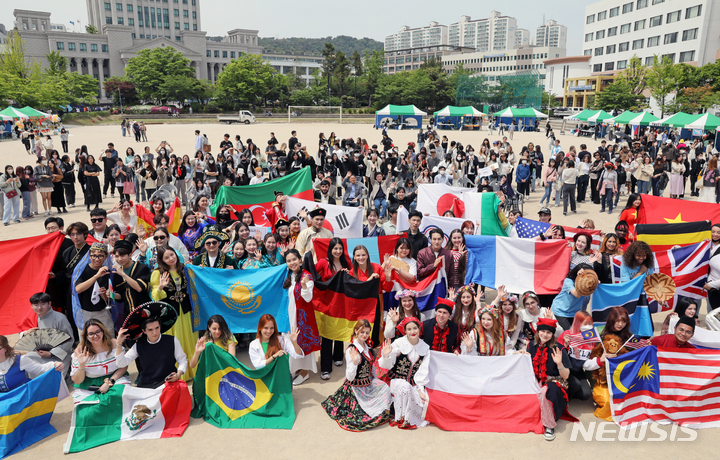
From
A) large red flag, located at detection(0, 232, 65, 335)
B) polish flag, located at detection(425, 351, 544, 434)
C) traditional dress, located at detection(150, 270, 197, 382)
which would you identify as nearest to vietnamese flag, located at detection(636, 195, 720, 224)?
polish flag, located at detection(425, 351, 544, 434)

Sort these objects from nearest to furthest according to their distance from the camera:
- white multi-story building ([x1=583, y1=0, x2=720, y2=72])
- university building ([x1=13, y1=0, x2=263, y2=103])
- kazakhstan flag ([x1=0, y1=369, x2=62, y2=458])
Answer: kazakhstan flag ([x1=0, y1=369, x2=62, y2=458])
white multi-story building ([x1=583, y1=0, x2=720, y2=72])
university building ([x1=13, y1=0, x2=263, y2=103])

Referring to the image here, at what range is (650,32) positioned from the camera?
69.9m

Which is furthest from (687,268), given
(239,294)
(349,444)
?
(239,294)

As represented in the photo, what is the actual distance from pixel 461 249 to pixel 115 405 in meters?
5.08

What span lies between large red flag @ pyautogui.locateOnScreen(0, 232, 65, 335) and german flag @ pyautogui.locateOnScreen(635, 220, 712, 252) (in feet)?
29.4

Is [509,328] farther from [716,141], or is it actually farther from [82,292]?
[716,141]

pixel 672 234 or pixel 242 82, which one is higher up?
pixel 242 82

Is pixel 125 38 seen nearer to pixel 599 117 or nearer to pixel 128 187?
pixel 599 117

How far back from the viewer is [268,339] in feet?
18.5

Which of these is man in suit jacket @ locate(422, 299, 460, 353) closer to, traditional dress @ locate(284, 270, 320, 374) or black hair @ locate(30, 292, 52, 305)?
traditional dress @ locate(284, 270, 320, 374)

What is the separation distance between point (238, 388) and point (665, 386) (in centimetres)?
483

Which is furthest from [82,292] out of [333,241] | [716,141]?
[716,141]

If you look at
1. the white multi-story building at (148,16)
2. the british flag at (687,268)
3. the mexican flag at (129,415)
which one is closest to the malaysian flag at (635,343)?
the british flag at (687,268)

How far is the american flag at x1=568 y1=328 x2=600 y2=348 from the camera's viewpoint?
5691 millimetres
